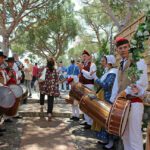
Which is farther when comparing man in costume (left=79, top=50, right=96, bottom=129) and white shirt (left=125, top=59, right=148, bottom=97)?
man in costume (left=79, top=50, right=96, bottom=129)

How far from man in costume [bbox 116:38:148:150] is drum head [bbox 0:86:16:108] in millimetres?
2261

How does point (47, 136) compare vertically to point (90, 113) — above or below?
below

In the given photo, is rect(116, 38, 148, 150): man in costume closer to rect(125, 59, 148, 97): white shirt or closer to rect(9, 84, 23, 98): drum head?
rect(125, 59, 148, 97): white shirt

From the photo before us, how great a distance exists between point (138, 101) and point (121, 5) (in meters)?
12.3

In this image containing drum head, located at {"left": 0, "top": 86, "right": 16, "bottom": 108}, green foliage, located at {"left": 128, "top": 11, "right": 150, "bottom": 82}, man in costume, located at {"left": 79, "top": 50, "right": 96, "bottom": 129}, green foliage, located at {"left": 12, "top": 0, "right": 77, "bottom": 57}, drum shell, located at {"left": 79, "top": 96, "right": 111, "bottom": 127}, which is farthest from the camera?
green foliage, located at {"left": 12, "top": 0, "right": 77, "bottom": 57}

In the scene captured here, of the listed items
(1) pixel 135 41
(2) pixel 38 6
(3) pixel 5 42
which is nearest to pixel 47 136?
(1) pixel 135 41

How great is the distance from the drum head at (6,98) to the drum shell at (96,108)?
125cm

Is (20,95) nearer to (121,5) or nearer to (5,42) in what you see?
(5,42)

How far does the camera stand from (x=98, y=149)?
6477mm

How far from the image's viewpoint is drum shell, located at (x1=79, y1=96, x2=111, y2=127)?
18.1 ft

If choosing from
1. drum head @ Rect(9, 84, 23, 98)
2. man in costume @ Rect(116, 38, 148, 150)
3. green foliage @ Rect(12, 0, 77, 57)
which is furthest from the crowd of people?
green foliage @ Rect(12, 0, 77, 57)

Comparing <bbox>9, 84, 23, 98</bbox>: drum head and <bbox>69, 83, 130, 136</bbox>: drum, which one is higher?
<bbox>9, 84, 23, 98</bbox>: drum head

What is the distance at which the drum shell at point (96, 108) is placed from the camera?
5508 millimetres

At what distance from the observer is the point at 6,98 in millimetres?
6391
